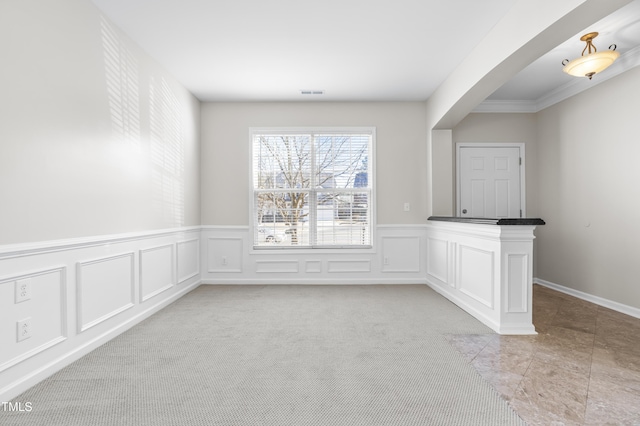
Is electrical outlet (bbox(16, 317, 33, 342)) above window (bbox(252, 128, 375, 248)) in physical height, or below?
below

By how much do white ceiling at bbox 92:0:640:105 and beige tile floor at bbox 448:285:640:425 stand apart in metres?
2.79

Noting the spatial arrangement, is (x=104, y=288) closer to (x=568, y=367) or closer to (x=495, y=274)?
(x=495, y=274)

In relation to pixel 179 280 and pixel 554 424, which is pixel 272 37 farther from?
pixel 554 424

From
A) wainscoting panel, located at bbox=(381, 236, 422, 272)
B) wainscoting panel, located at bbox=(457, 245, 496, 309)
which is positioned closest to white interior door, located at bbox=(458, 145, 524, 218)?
wainscoting panel, located at bbox=(381, 236, 422, 272)

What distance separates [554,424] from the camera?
5.28 feet

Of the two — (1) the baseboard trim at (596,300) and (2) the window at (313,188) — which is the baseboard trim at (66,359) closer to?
(2) the window at (313,188)

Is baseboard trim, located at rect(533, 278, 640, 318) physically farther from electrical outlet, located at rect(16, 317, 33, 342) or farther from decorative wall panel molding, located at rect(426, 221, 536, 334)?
electrical outlet, located at rect(16, 317, 33, 342)

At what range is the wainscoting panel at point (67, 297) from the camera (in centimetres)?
185

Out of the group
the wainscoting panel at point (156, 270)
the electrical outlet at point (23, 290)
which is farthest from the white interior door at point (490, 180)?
the electrical outlet at point (23, 290)

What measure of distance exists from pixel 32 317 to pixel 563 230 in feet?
18.8

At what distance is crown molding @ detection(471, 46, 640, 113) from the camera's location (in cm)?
338

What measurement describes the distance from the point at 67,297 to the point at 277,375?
62.6 inches

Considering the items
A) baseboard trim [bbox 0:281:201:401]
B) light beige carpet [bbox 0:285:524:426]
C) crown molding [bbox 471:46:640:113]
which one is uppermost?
crown molding [bbox 471:46:640:113]

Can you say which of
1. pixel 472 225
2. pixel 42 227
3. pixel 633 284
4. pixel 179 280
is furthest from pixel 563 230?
pixel 42 227
